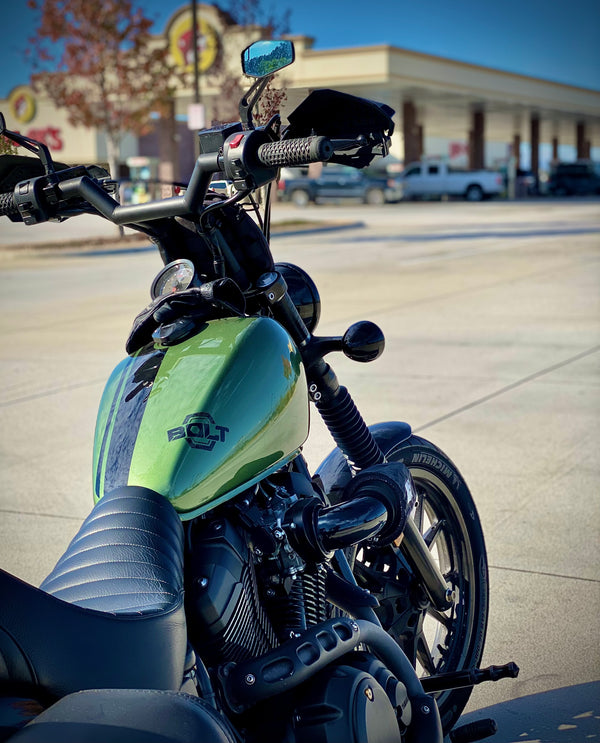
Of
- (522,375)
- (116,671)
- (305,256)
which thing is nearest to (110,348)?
(522,375)

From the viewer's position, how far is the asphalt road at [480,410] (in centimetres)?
352

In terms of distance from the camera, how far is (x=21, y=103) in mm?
50125

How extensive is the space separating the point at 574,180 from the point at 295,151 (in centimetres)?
5064

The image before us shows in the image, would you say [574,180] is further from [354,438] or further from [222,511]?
[222,511]

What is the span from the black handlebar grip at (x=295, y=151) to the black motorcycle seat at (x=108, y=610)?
2.19ft

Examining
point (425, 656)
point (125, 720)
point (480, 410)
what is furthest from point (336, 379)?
point (480, 410)

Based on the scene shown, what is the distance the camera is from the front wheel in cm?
282

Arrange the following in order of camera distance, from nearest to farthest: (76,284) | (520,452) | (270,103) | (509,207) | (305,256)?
(270,103) < (520,452) < (76,284) < (305,256) < (509,207)

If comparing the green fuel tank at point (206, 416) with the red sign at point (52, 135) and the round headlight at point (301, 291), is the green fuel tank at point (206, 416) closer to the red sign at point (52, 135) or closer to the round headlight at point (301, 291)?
the round headlight at point (301, 291)

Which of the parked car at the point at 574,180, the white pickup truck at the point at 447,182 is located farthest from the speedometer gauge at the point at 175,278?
the parked car at the point at 574,180

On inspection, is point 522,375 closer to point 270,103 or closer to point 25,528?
point 25,528

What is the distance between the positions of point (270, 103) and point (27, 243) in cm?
2249

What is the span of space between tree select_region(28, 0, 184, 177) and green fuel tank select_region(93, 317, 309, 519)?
25.0 meters

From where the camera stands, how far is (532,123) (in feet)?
214
